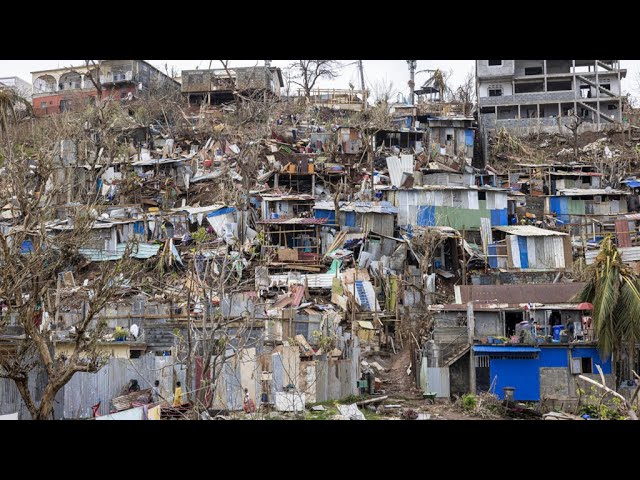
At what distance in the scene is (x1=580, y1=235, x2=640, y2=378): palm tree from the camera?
14.2 metres

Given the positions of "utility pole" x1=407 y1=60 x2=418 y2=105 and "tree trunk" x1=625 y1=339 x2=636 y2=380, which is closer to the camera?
"tree trunk" x1=625 y1=339 x2=636 y2=380

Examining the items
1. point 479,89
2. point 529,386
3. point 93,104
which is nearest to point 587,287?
point 529,386

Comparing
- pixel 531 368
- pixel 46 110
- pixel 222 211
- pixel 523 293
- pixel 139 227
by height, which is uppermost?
pixel 46 110

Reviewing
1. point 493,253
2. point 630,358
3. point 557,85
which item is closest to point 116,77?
point 493,253

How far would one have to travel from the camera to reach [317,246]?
20.6m

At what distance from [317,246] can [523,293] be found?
633cm

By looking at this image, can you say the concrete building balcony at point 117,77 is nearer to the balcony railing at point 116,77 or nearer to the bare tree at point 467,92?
the balcony railing at point 116,77

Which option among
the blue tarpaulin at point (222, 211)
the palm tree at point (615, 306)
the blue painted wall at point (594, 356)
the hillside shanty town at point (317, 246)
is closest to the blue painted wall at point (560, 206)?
the hillside shanty town at point (317, 246)

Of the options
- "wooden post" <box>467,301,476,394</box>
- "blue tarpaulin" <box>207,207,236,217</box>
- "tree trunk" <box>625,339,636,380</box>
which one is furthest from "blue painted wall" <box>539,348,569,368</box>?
"blue tarpaulin" <box>207,207,236,217</box>

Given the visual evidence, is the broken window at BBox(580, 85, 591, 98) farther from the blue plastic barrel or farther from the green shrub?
the green shrub

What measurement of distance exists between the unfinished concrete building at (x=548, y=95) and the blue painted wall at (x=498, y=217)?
8.92m

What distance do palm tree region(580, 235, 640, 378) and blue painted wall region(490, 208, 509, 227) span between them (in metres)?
7.94

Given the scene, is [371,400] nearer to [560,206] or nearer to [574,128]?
[560,206]
